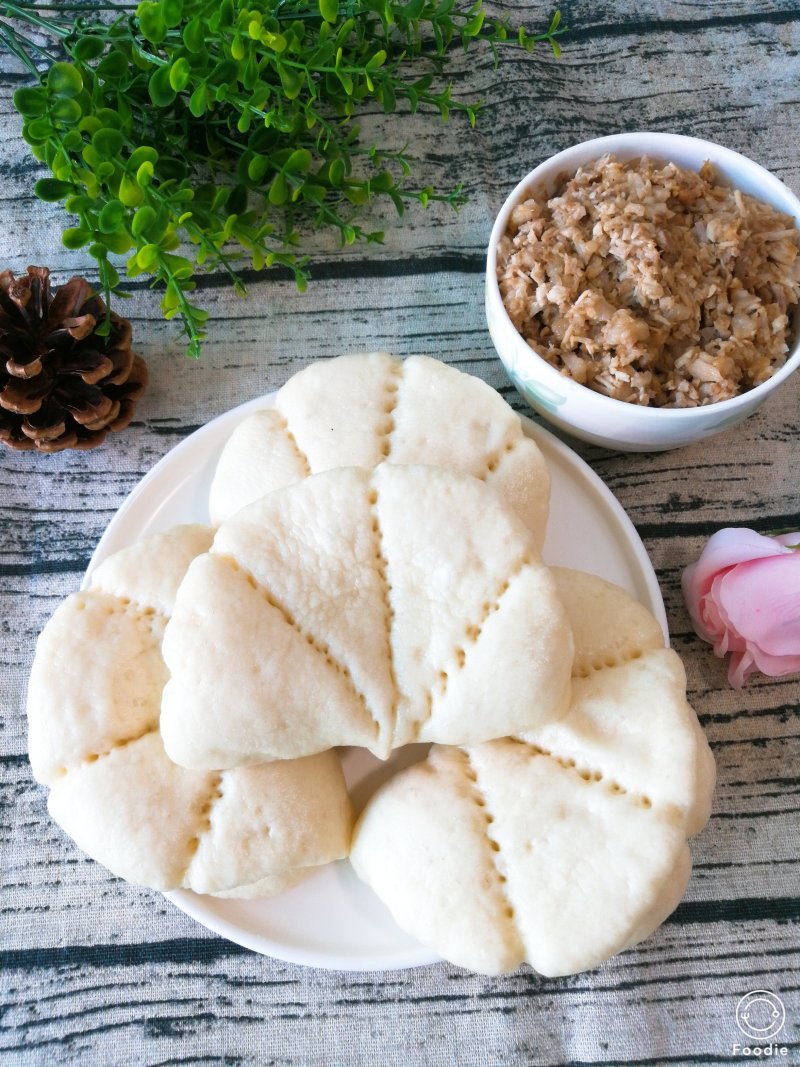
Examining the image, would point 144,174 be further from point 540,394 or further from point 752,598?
point 752,598

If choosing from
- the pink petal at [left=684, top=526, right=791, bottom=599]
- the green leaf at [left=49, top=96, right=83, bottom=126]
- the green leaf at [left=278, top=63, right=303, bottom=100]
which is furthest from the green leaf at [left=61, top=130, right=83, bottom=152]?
the pink petal at [left=684, top=526, right=791, bottom=599]

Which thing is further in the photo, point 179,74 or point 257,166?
point 257,166

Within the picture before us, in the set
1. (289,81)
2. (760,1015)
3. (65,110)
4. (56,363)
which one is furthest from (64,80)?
(760,1015)

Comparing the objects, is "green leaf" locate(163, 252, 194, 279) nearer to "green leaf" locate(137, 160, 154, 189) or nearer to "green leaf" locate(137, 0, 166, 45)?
"green leaf" locate(137, 160, 154, 189)

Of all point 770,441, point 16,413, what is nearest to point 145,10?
point 16,413

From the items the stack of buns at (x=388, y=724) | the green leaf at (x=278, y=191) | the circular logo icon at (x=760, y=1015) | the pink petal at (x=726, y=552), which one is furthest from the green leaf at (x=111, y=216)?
Result: the circular logo icon at (x=760, y=1015)

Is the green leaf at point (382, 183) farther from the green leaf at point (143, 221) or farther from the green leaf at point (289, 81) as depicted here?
the green leaf at point (143, 221)
